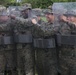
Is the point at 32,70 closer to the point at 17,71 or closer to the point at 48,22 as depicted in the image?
the point at 17,71

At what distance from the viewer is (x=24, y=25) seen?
644 centimetres

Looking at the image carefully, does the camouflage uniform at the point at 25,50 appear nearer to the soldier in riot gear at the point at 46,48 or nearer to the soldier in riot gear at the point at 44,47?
the soldier in riot gear at the point at 44,47

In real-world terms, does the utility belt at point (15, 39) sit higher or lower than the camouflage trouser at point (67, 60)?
higher

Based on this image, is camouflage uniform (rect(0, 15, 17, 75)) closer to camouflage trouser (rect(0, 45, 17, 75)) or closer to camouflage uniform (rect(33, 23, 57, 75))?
camouflage trouser (rect(0, 45, 17, 75))

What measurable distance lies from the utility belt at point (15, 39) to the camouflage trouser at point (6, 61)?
0.39 ft

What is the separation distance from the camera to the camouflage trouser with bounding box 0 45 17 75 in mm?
6605

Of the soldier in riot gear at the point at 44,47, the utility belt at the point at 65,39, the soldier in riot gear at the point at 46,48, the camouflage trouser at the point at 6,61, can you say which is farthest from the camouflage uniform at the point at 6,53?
the utility belt at the point at 65,39

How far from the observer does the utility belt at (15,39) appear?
6.40 meters

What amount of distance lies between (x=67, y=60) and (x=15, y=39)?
3.74ft

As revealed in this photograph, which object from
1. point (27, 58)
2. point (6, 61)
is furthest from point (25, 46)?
point (6, 61)

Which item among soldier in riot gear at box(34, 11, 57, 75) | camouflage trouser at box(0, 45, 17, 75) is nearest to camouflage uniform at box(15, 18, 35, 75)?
soldier in riot gear at box(34, 11, 57, 75)

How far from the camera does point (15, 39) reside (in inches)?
256

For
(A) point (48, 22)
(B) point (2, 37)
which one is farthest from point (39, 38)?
(B) point (2, 37)

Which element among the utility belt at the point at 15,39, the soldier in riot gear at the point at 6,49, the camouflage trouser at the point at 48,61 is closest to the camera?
the camouflage trouser at the point at 48,61
